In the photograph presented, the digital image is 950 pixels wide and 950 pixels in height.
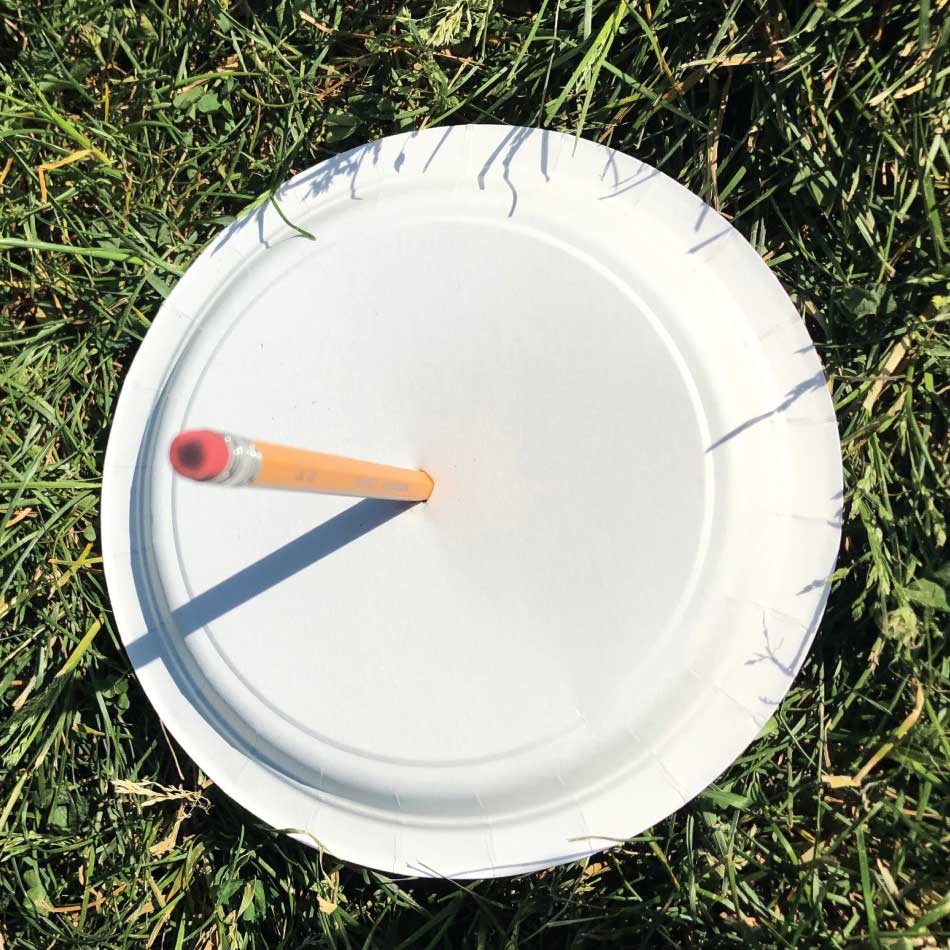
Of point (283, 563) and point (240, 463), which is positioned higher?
point (240, 463)

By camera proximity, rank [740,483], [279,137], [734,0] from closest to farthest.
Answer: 1. [740,483]
2. [734,0]
3. [279,137]

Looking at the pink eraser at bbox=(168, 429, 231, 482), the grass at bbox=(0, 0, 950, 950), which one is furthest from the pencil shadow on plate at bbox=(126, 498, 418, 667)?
the pink eraser at bbox=(168, 429, 231, 482)

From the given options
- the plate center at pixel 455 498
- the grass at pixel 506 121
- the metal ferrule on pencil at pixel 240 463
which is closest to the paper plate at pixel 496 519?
the plate center at pixel 455 498

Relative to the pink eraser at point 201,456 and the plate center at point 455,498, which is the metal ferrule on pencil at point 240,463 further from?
the plate center at point 455,498

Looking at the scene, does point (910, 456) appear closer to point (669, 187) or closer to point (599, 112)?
point (669, 187)

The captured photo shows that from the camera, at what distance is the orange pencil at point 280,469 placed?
0.47m

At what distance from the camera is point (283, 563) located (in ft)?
2.69

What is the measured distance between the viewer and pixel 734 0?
850 mm

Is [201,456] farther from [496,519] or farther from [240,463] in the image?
[496,519]

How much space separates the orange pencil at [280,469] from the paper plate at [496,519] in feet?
0.25

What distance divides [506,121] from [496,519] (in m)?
0.44

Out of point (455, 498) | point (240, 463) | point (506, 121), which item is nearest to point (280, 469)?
point (240, 463)

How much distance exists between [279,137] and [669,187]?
44 centimetres

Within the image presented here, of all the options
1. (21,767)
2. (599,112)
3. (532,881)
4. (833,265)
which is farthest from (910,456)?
(21,767)
